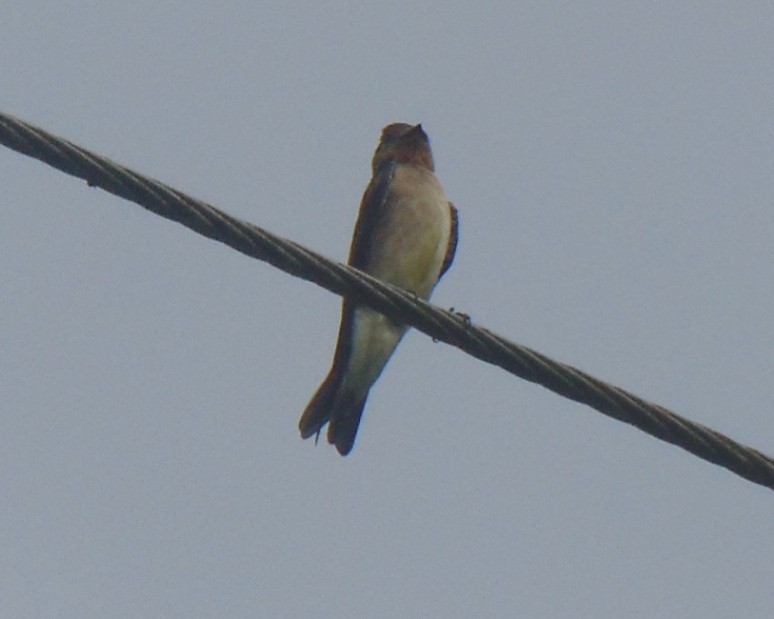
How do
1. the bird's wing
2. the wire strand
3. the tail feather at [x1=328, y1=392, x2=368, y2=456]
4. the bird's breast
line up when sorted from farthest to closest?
the bird's wing → the bird's breast → the tail feather at [x1=328, y1=392, x2=368, y2=456] → the wire strand

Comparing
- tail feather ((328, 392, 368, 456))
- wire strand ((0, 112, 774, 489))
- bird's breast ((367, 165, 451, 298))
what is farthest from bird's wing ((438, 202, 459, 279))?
wire strand ((0, 112, 774, 489))

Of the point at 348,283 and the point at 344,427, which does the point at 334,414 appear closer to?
the point at 344,427

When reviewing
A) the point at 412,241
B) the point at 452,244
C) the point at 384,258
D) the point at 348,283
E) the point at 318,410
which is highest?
the point at 452,244

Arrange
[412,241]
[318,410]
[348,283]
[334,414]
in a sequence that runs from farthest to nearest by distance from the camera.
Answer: [412,241] → [334,414] → [318,410] → [348,283]

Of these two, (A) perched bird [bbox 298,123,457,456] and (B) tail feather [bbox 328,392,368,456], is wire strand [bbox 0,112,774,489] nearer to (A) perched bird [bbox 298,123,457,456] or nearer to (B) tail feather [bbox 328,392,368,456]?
(A) perched bird [bbox 298,123,457,456]

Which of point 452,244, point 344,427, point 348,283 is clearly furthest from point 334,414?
point 348,283

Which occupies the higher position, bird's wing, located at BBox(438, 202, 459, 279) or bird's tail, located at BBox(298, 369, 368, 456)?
bird's wing, located at BBox(438, 202, 459, 279)

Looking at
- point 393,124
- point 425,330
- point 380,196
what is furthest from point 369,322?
point 425,330
